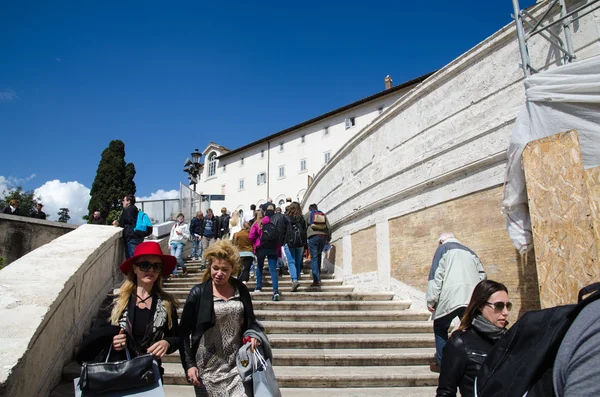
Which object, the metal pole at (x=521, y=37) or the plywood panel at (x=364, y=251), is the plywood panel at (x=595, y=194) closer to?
the metal pole at (x=521, y=37)

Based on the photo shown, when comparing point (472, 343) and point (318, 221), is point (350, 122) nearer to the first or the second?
point (318, 221)

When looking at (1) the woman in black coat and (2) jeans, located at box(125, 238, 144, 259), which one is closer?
(1) the woman in black coat

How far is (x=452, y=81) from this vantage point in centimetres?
679

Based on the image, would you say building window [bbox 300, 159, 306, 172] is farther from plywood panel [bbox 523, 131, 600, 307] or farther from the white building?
plywood panel [bbox 523, 131, 600, 307]

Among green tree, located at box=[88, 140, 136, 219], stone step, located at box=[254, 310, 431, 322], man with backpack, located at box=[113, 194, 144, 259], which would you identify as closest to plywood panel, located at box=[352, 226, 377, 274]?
stone step, located at box=[254, 310, 431, 322]

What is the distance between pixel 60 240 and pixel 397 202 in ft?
18.7

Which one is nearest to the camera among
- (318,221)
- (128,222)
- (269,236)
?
(128,222)

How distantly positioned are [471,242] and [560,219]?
1867 millimetres

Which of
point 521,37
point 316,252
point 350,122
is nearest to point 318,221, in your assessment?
point 316,252

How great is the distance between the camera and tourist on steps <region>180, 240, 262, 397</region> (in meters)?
2.75

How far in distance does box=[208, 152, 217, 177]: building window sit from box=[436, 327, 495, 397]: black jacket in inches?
1898

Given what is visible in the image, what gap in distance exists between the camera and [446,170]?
6625mm

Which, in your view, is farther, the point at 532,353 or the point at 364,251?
the point at 364,251

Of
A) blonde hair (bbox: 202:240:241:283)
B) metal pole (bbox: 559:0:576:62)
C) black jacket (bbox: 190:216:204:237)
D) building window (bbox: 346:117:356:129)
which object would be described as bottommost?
blonde hair (bbox: 202:240:241:283)
